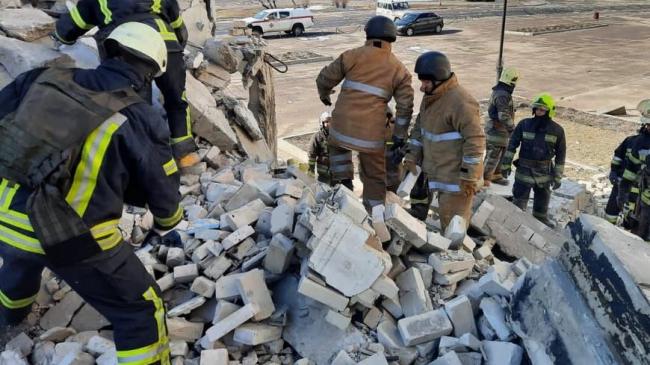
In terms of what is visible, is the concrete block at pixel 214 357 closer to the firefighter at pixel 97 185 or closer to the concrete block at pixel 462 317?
the firefighter at pixel 97 185

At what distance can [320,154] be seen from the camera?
6359 millimetres

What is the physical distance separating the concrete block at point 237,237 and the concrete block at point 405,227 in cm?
84

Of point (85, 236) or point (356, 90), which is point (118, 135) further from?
point (356, 90)

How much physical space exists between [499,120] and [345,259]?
14.8ft

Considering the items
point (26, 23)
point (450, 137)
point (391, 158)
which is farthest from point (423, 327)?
point (26, 23)

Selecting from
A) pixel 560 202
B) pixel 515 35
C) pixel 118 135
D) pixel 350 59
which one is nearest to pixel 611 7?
pixel 515 35

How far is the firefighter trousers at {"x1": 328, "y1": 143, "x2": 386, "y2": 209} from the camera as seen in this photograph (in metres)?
5.01

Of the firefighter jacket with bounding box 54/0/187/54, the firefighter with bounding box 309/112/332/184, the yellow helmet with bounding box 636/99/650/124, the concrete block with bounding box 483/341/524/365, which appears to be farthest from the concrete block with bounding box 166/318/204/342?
the yellow helmet with bounding box 636/99/650/124

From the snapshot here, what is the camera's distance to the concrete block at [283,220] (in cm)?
326

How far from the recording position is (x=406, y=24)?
27.9 meters

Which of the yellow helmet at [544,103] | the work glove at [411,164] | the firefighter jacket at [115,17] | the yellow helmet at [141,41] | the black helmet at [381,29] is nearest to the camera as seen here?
the yellow helmet at [141,41]

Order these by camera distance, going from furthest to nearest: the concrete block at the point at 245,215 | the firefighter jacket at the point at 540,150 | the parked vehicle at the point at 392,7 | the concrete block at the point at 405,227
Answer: the parked vehicle at the point at 392,7 → the firefighter jacket at the point at 540,150 → the concrete block at the point at 245,215 → the concrete block at the point at 405,227

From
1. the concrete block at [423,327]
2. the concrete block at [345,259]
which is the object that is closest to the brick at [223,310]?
the concrete block at [345,259]

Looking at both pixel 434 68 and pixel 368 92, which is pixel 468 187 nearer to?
pixel 434 68
